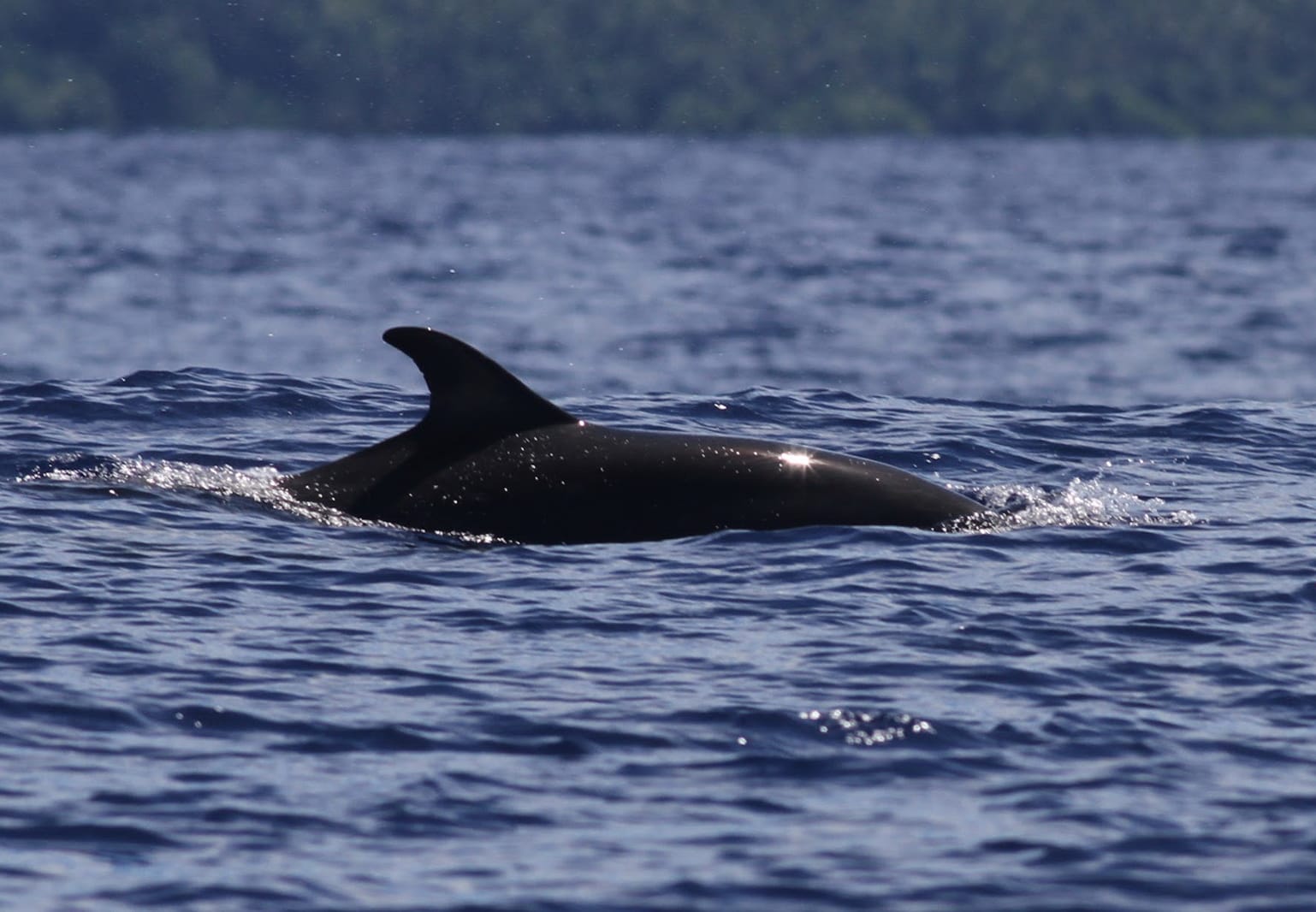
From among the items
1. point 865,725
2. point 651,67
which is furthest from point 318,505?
point 651,67

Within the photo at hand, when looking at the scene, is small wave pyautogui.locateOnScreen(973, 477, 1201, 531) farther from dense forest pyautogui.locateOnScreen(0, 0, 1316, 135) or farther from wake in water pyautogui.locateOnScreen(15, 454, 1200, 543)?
dense forest pyautogui.locateOnScreen(0, 0, 1316, 135)

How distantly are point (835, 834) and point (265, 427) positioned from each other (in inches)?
456

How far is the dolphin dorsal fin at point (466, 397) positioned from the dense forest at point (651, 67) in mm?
145363

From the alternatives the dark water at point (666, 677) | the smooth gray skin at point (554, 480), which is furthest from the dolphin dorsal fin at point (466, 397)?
the dark water at point (666, 677)

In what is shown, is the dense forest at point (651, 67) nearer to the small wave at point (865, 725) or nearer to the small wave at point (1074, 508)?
the small wave at point (1074, 508)

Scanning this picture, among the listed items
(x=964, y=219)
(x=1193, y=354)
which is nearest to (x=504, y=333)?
(x=1193, y=354)

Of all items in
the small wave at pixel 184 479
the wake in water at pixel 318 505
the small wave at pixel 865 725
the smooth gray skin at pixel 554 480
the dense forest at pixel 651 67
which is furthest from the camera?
the dense forest at pixel 651 67

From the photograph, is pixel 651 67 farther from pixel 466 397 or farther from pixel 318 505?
pixel 466 397

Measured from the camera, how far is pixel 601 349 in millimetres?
45281

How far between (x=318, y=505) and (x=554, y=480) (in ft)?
5.71

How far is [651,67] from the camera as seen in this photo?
175000 millimetres

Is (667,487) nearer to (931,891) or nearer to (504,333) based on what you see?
(931,891)

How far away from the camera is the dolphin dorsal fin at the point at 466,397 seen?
15656 millimetres

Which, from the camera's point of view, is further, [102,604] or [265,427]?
[265,427]
